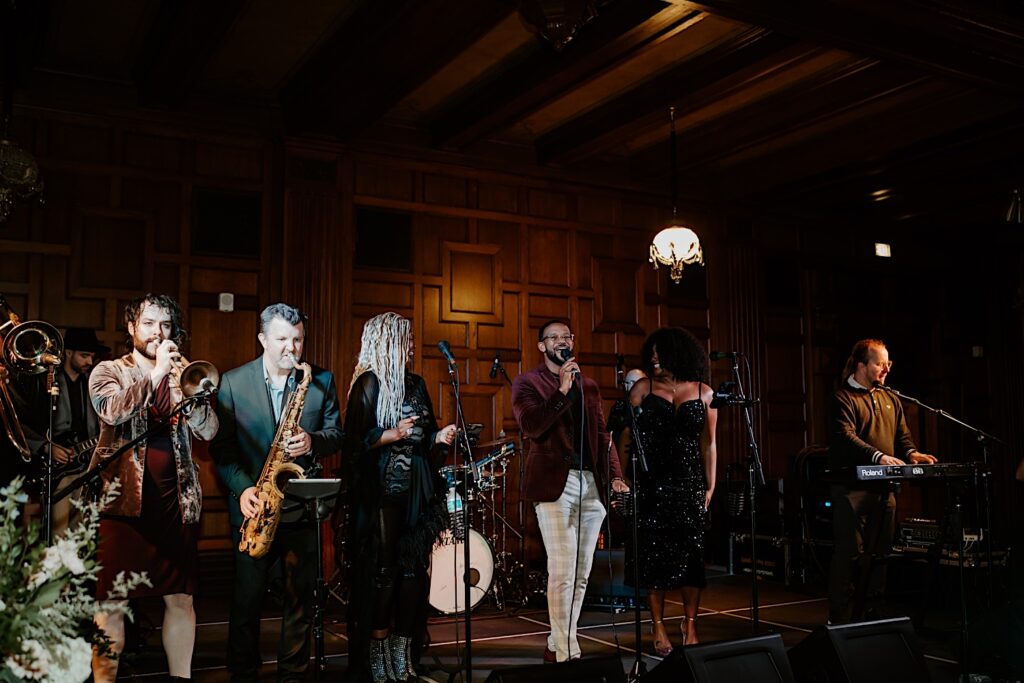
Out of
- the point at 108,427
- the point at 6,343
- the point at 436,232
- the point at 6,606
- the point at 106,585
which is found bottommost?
the point at 106,585

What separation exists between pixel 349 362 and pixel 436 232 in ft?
4.51

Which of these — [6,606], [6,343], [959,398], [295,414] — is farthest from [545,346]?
[959,398]

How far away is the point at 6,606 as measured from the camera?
4.50 ft

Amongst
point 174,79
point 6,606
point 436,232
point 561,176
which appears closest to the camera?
point 6,606

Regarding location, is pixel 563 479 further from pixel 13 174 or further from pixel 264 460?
pixel 13 174

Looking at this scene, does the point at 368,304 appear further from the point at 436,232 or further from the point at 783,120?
the point at 783,120

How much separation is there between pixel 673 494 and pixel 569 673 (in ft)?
6.11

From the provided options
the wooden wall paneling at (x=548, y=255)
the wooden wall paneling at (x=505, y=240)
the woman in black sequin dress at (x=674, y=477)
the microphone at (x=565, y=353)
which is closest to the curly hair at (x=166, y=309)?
the microphone at (x=565, y=353)

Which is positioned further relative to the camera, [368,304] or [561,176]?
[561,176]

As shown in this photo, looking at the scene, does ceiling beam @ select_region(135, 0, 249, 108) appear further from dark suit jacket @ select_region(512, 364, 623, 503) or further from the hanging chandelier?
dark suit jacket @ select_region(512, 364, 623, 503)

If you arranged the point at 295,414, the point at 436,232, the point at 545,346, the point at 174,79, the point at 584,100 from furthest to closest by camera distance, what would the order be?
the point at 436,232 → the point at 584,100 → the point at 174,79 → the point at 545,346 → the point at 295,414

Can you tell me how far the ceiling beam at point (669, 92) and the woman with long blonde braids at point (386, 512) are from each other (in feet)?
11.0

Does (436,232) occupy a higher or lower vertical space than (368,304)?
higher

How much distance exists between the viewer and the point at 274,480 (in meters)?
3.62
